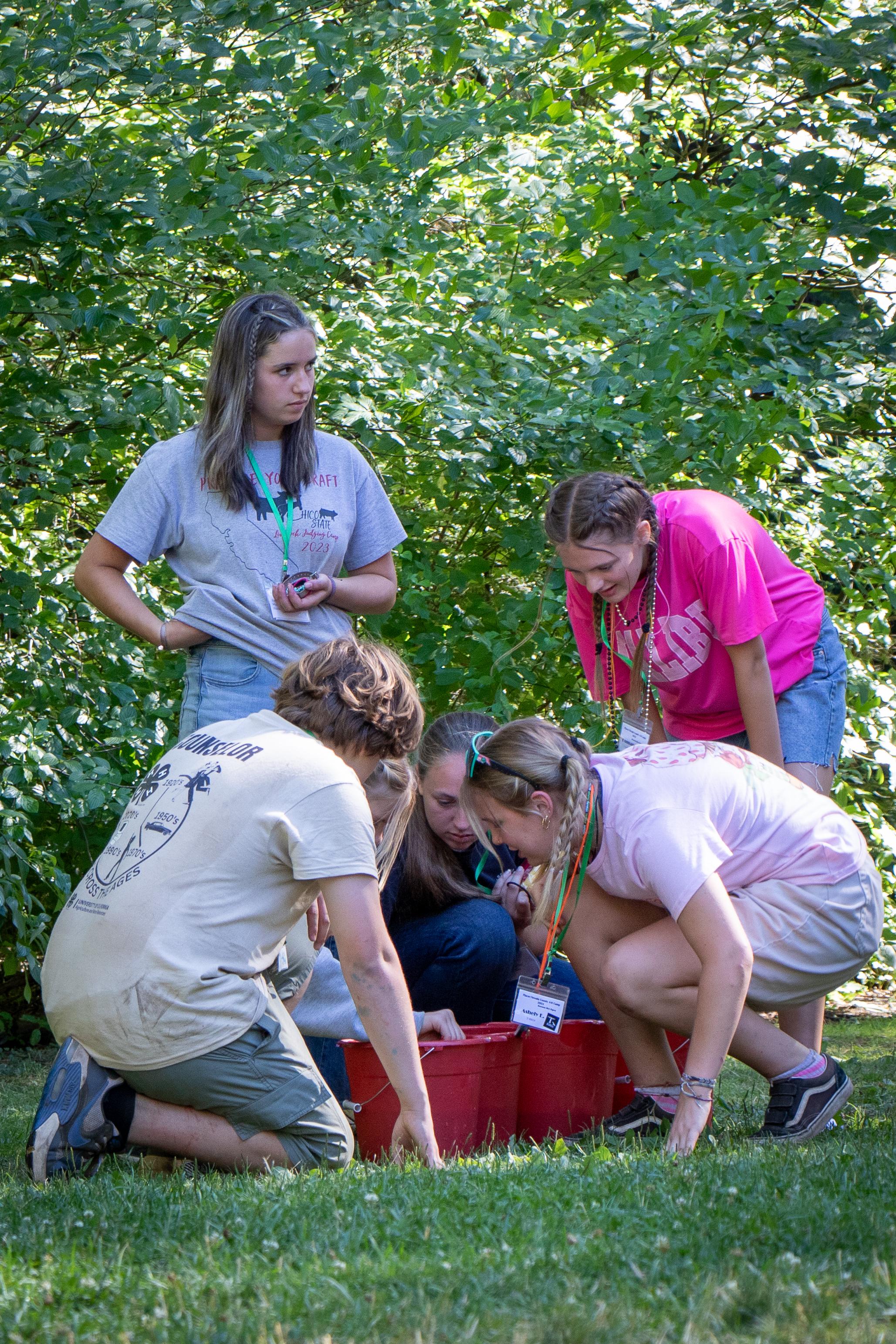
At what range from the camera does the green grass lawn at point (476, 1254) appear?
1.68m

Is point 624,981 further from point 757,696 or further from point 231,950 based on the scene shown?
point 231,950

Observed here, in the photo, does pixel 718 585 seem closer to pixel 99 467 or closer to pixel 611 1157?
pixel 611 1157

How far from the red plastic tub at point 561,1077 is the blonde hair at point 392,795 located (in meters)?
0.60

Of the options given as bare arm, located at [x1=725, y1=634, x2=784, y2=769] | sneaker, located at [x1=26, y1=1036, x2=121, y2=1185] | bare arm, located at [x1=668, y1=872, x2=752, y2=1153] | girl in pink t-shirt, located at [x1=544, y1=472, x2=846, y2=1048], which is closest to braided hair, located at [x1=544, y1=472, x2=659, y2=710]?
girl in pink t-shirt, located at [x1=544, y1=472, x2=846, y2=1048]

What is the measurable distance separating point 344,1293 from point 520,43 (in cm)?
459

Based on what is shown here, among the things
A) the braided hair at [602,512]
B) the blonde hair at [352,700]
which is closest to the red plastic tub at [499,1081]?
the blonde hair at [352,700]

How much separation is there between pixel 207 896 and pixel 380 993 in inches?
15.6

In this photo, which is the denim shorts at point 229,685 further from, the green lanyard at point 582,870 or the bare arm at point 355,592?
the green lanyard at point 582,870

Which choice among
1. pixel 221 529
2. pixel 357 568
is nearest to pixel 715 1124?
pixel 357 568

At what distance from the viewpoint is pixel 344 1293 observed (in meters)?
1.78

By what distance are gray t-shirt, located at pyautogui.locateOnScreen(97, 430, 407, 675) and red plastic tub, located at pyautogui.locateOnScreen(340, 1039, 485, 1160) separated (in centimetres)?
96

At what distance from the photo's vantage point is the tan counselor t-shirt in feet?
8.63

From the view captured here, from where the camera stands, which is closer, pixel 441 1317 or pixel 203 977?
pixel 441 1317

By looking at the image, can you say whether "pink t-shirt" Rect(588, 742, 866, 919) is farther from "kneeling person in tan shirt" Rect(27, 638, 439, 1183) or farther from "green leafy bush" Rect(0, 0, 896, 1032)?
"green leafy bush" Rect(0, 0, 896, 1032)
